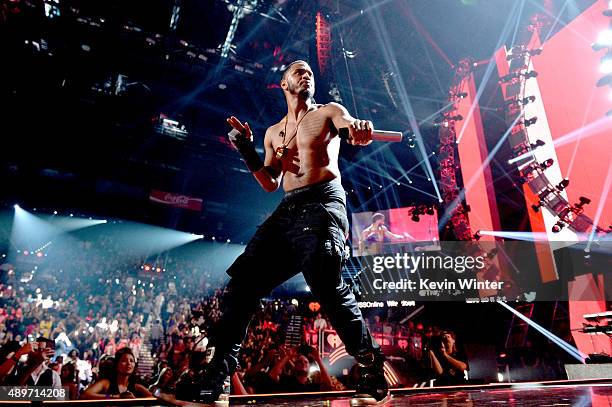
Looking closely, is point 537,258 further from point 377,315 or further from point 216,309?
point 216,309

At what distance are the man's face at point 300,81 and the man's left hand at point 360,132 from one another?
18.8 inches

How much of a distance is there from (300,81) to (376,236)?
976cm

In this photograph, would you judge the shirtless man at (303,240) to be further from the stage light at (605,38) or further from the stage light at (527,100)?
the stage light at (527,100)

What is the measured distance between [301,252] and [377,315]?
8.47 metres

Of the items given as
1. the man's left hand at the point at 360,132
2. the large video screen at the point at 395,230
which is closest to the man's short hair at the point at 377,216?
the large video screen at the point at 395,230

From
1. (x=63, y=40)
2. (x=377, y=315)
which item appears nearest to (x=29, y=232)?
(x=63, y=40)

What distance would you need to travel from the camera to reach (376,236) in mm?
11375

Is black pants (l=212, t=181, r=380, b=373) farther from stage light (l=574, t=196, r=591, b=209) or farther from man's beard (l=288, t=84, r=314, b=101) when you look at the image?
stage light (l=574, t=196, r=591, b=209)

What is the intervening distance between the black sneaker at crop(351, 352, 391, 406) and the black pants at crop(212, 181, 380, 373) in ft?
0.12

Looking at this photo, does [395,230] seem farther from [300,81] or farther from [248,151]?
[248,151]

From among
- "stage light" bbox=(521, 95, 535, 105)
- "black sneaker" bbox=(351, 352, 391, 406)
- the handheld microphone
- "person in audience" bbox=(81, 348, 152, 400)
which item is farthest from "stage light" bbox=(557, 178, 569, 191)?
"person in audience" bbox=(81, 348, 152, 400)

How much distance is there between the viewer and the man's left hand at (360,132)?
1614 mm

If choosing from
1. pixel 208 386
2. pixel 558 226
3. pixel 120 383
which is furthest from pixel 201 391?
pixel 558 226

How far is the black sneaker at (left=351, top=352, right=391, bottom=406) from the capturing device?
1.49 meters
